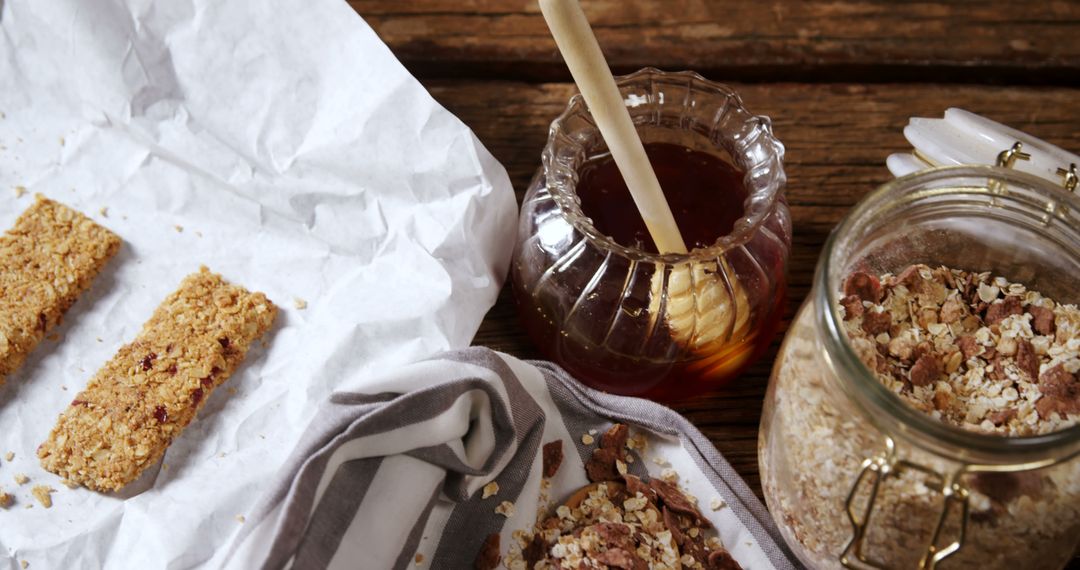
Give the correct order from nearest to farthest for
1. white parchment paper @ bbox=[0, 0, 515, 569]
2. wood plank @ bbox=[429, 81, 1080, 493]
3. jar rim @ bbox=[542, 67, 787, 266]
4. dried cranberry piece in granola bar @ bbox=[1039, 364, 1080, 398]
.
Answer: dried cranberry piece in granola bar @ bbox=[1039, 364, 1080, 398]
jar rim @ bbox=[542, 67, 787, 266]
white parchment paper @ bbox=[0, 0, 515, 569]
wood plank @ bbox=[429, 81, 1080, 493]

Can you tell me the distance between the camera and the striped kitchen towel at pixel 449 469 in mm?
1000

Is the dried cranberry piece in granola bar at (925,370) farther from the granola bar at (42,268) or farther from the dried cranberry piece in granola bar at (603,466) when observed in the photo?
the granola bar at (42,268)

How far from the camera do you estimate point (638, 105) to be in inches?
47.1

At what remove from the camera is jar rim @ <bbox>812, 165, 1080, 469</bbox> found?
2.51 feet

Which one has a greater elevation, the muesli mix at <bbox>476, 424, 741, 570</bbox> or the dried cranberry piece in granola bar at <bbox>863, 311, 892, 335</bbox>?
the dried cranberry piece in granola bar at <bbox>863, 311, 892, 335</bbox>

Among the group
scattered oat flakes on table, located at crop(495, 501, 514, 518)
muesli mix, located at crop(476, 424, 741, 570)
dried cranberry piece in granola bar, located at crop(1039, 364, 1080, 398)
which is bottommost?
scattered oat flakes on table, located at crop(495, 501, 514, 518)

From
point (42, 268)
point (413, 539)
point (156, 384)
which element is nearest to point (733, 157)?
point (413, 539)

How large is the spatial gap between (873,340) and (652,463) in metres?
0.29

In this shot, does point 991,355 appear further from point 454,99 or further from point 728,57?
point 454,99

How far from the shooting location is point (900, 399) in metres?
0.79

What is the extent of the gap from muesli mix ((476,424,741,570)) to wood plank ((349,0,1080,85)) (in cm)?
54

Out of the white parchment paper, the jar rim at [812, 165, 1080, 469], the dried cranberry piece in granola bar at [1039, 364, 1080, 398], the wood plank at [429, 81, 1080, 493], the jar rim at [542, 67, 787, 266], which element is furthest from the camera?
the wood plank at [429, 81, 1080, 493]

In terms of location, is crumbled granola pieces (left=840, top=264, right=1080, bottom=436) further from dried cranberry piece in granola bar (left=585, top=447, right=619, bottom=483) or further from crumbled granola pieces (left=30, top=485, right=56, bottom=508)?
crumbled granola pieces (left=30, top=485, right=56, bottom=508)

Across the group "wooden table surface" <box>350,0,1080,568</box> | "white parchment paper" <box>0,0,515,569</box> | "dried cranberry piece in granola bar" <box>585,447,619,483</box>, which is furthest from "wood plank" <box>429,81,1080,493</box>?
"dried cranberry piece in granola bar" <box>585,447,619,483</box>
